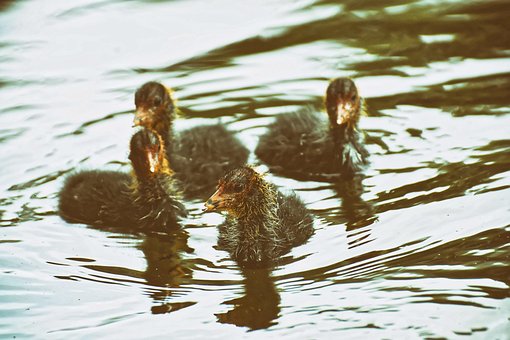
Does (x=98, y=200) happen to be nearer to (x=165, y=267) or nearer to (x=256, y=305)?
(x=165, y=267)

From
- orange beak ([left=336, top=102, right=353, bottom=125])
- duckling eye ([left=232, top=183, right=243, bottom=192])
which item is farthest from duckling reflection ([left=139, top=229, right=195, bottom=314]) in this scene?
orange beak ([left=336, top=102, right=353, bottom=125])

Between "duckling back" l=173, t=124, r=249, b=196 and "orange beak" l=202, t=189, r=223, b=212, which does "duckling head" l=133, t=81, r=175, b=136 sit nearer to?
"duckling back" l=173, t=124, r=249, b=196

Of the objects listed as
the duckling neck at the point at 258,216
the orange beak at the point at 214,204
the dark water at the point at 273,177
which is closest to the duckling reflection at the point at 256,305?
the dark water at the point at 273,177

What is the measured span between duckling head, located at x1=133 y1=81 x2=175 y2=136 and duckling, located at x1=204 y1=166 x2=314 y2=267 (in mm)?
1468

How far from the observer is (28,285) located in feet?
20.4

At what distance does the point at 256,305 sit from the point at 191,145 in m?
2.29

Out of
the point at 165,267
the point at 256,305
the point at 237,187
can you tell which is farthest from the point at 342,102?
the point at 256,305

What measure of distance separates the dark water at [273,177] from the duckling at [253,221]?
133 mm

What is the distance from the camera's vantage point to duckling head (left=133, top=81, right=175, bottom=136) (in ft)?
25.6

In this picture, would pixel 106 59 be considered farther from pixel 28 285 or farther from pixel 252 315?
pixel 252 315

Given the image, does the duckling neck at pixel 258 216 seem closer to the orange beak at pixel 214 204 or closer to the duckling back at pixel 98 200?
the orange beak at pixel 214 204

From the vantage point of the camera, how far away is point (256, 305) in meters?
5.75

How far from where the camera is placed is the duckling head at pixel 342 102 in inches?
300

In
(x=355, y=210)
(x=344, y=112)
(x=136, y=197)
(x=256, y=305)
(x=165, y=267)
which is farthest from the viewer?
(x=344, y=112)
